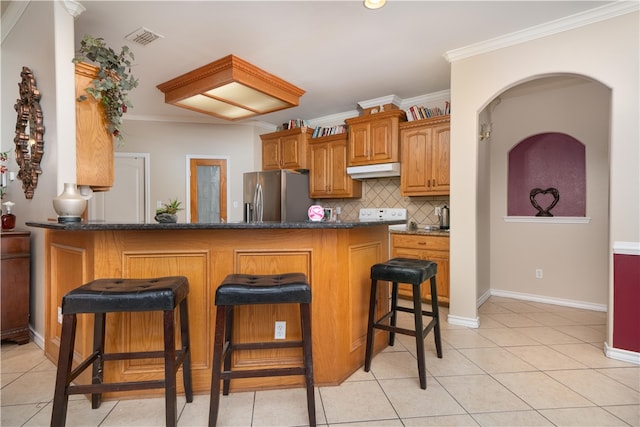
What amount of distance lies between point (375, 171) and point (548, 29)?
2.25 m

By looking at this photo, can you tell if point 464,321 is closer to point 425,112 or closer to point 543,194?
point 543,194

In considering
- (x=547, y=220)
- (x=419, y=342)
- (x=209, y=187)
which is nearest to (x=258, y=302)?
(x=419, y=342)

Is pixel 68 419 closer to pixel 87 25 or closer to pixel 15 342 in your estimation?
pixel 15 342

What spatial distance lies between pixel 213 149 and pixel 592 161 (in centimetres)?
524

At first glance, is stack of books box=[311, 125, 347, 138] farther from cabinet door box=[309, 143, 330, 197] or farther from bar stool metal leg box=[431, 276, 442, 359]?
bar stool metal leg box=[431, 276, 442, 359]

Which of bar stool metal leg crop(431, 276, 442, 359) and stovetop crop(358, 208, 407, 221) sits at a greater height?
stovetop crop(358, 208, 407, 221)

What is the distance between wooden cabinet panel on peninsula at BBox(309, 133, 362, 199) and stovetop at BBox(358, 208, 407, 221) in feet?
0.95

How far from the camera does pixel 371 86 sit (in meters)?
3.97

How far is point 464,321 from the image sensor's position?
3.07 m

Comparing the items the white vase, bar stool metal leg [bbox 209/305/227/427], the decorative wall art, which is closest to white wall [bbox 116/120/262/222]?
the decorative wall art

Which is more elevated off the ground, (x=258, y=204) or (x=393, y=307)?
(x=258, y=204)

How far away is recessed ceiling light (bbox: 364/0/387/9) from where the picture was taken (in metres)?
2.30

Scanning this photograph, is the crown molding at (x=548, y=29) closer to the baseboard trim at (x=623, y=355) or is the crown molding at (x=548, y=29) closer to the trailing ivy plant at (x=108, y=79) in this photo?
the baseboard trim at (x=623, y=355)

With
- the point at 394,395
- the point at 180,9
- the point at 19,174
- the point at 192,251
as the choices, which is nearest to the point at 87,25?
the point at 180,9
